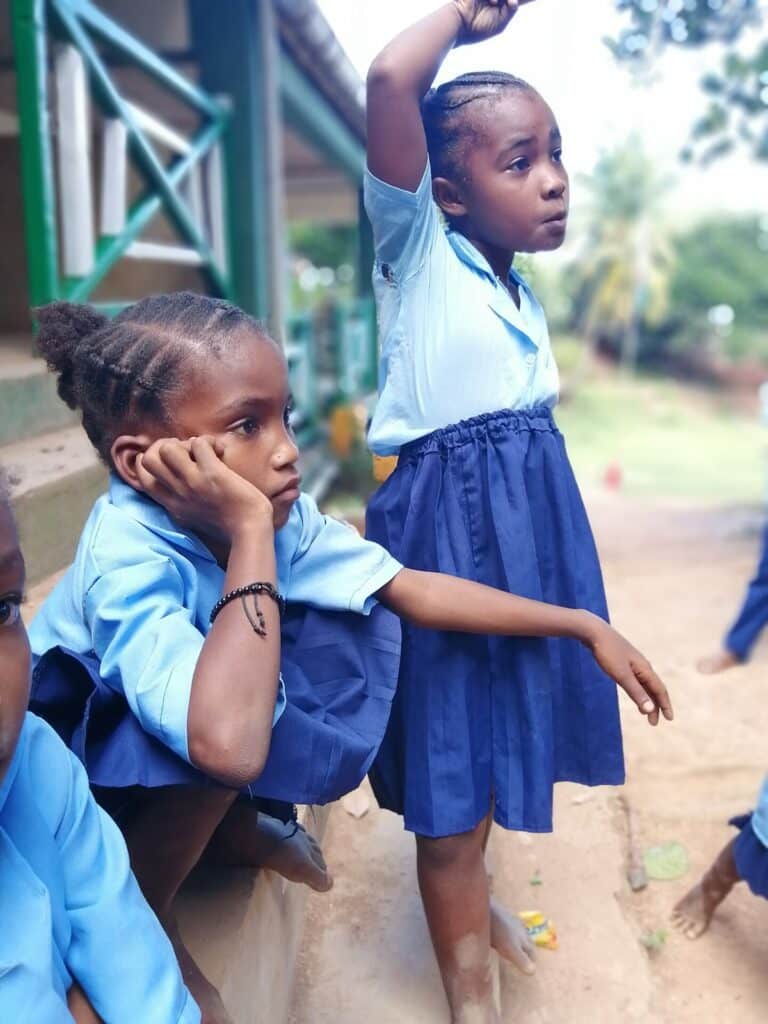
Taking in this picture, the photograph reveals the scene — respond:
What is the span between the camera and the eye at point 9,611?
884 mm

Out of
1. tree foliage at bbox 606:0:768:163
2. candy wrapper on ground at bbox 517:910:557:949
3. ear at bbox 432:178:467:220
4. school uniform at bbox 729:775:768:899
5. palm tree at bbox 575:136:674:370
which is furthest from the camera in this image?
palm tree at bbox 575:136:674:370

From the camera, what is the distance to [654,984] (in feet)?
7.00

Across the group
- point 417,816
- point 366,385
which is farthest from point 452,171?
point 366,385

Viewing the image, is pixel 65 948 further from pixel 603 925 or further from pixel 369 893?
pixel 603 925

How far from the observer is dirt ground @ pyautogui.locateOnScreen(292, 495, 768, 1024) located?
1.91m

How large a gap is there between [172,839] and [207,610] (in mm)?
309

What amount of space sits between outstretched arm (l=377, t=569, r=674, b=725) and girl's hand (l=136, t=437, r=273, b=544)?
1.05 ft

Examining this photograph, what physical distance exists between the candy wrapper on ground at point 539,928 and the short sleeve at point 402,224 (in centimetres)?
152

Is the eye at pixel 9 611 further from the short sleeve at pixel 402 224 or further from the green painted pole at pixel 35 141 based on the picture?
the green painted pole at pixel 35 141

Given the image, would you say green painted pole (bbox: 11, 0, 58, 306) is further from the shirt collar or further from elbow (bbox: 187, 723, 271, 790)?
elbow (bbox: 187, 723, 271, 790)

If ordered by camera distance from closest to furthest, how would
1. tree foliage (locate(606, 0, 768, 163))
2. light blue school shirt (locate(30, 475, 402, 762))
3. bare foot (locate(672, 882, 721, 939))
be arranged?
1. light blue school shirt (locate(30, 475, 402, 762))
2. bare foot (locate(672, 882, 721, 939))
3. tree foliage (locate(606, 0, 768, 163))

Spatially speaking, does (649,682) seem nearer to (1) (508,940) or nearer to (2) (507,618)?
(2) (507,618)

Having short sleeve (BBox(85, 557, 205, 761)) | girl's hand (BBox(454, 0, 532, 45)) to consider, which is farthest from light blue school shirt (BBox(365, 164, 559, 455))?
short sleeve (BBox(85, 557, 205, 761))

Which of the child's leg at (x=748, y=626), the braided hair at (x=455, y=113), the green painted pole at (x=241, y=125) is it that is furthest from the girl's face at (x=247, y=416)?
the green painted pole at (x=241, y=125)
